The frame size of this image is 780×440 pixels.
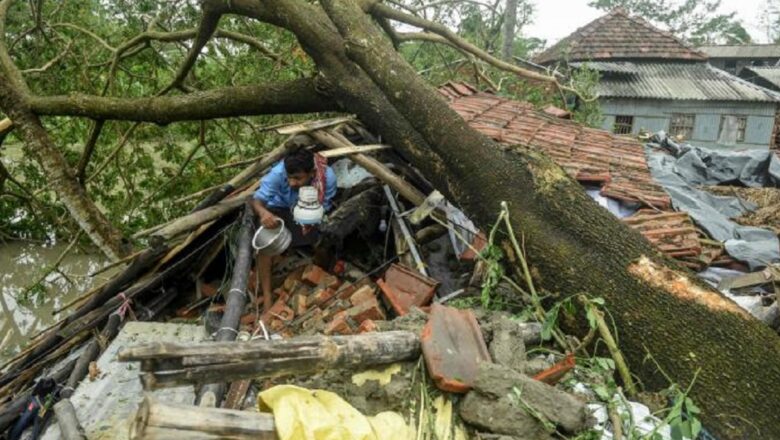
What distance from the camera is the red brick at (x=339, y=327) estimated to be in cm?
348

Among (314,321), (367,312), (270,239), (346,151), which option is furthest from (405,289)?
(270,239)

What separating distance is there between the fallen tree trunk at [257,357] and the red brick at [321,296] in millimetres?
1963

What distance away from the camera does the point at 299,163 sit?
4234mm

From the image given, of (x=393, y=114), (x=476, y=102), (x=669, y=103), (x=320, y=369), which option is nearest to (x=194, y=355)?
(x=320, y=369)

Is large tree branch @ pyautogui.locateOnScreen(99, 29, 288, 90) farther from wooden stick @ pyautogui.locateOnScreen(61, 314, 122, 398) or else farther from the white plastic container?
wooden stick @ pyautogui.locateOnScreen(61, 314, 122, 398)

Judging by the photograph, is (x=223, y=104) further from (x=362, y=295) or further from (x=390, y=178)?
(x=362, y=295)

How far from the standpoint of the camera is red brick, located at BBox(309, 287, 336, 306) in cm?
416

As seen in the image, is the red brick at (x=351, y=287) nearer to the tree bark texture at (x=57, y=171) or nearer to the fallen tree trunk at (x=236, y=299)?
the fallen tree trunk at (x=236, y=299)

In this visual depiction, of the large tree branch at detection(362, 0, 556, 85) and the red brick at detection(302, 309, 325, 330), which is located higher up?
the large tree branch at detection(362, 0, 556, 85)

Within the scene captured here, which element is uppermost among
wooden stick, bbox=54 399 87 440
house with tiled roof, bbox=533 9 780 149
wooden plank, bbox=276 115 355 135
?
house with tiled roof, bbox=533 9 780 149

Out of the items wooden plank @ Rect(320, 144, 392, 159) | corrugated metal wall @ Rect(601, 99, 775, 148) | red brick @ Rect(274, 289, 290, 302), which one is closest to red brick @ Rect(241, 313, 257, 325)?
red brick @ Rect(274, 289, 290, 302)

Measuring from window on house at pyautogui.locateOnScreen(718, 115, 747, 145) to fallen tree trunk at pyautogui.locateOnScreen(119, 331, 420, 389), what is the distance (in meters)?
19.4

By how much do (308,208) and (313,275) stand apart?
30.6 inches

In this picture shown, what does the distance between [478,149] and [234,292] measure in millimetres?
1947
